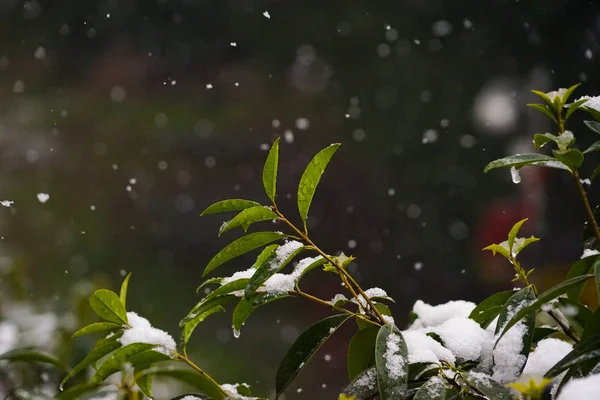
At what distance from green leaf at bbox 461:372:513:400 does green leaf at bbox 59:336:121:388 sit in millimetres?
201

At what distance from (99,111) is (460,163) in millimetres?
2523

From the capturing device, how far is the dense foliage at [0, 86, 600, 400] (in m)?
0.30

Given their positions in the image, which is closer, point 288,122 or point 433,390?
point 433,390

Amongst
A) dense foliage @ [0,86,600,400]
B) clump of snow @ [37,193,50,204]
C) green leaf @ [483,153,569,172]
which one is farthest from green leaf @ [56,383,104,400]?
clump of snow @ [37,193,50,204]

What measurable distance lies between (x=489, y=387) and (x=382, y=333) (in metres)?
0.06

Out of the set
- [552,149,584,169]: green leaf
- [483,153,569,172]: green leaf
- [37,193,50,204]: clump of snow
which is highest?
[552,149,584,169]: green leaf

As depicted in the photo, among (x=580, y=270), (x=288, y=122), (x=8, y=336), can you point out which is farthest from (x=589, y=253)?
(x=288, y=122)

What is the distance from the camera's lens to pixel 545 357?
363 mm

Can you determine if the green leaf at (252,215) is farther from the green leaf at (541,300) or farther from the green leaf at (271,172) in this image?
the green leaf at (541,300)

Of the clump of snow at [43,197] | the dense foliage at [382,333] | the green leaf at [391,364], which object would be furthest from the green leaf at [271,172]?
the clump of snow at [43,197]

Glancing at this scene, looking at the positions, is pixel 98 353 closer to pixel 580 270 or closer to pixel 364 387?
pixel 364 387

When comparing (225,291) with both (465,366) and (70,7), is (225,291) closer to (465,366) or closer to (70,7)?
(465,366)

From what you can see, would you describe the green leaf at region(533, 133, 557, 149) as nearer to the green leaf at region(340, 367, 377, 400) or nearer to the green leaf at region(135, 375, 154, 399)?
the green leaf at region(340, 367, 377, 400)

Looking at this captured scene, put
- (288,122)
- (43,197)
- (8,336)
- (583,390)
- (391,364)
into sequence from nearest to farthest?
1. (583,390)
2. (391,364)
3. (8,336)
4. (43,197)
5. (288,122)
